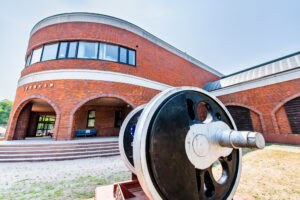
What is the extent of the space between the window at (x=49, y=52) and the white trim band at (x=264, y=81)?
13.9 meters

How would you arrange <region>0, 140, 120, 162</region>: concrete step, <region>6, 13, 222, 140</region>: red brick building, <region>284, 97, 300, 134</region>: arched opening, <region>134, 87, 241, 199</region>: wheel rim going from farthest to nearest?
<region>6, 13, 222, 140</region>: red brick building < <region>284, 97, 300, 134</region>: arched opening < <region>0, 140, 120, 162</region>: concrete step < <region>134, 87, 241, 199</region>: wheel rim

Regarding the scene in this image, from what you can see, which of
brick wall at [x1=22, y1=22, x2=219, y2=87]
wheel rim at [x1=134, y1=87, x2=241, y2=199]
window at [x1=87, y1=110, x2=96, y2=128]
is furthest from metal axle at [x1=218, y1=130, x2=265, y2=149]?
window at [x1=87, y1=110, x2=96, y2=128]

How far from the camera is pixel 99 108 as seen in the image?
11.5 metres

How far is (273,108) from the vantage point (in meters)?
8.40

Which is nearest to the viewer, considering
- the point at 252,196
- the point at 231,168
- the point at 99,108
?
the point at 231,168

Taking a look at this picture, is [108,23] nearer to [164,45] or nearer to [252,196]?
[164,45]

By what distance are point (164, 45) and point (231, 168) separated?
493 inches

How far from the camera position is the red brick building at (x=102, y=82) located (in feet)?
25.2

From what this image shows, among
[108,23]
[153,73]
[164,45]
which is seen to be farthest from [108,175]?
[164,45]

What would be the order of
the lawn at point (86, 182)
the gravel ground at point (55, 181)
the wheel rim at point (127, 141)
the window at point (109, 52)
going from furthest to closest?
the window at point (109, 52) → the gravel ground at point (55, 181) → the lawn at point (86, 182) → the wheel rim at point (127, 141)

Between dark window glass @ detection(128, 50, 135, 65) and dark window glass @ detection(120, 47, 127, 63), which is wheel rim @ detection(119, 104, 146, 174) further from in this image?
dark window glass @ detection(128, 50, 135, 65)

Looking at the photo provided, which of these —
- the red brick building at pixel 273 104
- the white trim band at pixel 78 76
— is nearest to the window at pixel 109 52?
the white trim band at pixel 78 76

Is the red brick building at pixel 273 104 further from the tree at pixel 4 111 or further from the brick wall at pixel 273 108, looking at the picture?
the tree at pixel 4 111

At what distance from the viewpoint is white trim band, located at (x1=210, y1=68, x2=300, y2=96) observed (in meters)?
8.03
